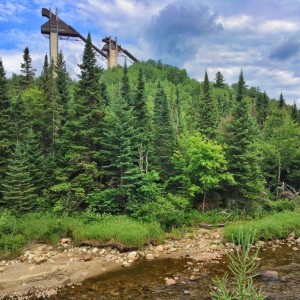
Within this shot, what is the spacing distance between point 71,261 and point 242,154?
18.5 metres

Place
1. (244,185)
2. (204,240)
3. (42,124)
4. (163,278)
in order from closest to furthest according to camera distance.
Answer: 1. (163,278)
2. (204,240)
3. (244,185)
4. (42,124)

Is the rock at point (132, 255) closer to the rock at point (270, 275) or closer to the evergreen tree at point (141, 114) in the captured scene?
the rock at point (270, 275)

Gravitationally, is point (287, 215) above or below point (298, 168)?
below

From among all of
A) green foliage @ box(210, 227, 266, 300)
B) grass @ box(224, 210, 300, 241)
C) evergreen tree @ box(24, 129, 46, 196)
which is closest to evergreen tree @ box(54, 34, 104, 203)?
evergreen tree @ box(24, 129, 46, 196)

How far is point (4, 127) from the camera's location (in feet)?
99.1

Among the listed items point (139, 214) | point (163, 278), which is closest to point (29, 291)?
point (163, 278)

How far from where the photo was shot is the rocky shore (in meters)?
17.4

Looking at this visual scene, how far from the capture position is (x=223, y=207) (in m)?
32.0

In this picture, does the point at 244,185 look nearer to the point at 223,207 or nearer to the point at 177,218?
the point at 223,207

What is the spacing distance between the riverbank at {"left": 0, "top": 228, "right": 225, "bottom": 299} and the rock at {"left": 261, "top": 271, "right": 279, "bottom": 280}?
12.0ft

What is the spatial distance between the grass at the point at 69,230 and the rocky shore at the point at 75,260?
2.20 ft

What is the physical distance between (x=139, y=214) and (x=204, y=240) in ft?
19.1

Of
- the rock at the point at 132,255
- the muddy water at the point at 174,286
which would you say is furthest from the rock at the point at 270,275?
the rock at the point at 132,255

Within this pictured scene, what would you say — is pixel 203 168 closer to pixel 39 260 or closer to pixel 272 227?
pixel 272 227
